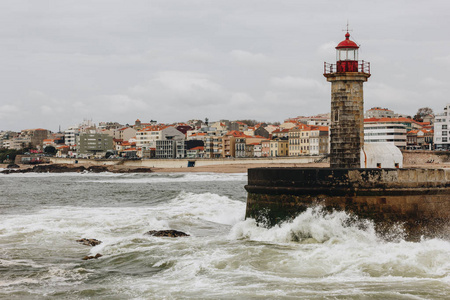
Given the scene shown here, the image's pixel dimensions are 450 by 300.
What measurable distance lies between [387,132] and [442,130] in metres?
9.14

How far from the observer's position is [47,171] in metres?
109

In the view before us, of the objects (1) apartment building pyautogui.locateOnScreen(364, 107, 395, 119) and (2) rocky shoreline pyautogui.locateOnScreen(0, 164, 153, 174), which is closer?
(2) rocky shoreline pyautogui.locateOnScreen(0, 164, 153, 174)

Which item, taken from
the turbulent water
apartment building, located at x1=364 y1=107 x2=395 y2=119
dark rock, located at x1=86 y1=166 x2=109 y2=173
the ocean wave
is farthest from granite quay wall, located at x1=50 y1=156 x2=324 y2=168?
the ocean wave

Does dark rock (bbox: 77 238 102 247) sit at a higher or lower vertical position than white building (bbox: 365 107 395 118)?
lower

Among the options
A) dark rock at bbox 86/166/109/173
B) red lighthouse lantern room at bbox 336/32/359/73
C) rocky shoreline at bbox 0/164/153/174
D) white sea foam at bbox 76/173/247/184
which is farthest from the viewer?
dark rock at bbox 86/166/109/173

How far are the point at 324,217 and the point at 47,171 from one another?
10137 centimetres

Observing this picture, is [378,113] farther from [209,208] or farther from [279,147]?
[209,208]

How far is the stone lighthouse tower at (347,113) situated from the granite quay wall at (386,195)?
11.2ft

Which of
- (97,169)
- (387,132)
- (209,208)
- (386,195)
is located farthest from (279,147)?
(386,195)

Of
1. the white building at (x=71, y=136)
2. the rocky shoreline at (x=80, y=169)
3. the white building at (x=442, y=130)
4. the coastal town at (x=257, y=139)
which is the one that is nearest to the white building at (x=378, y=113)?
the coastal town at (x=257, y=139)

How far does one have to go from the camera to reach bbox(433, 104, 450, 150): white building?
98.8 meters

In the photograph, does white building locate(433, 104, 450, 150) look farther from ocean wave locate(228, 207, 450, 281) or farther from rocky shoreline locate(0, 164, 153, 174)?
ocean wave locate(228, 207, 450, 281)

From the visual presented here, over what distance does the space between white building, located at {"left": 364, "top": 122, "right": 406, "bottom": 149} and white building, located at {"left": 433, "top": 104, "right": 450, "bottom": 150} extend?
624cm

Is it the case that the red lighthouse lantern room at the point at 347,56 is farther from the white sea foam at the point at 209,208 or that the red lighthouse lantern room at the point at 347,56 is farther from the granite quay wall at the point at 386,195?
the white sea foam at the point at 209,208
